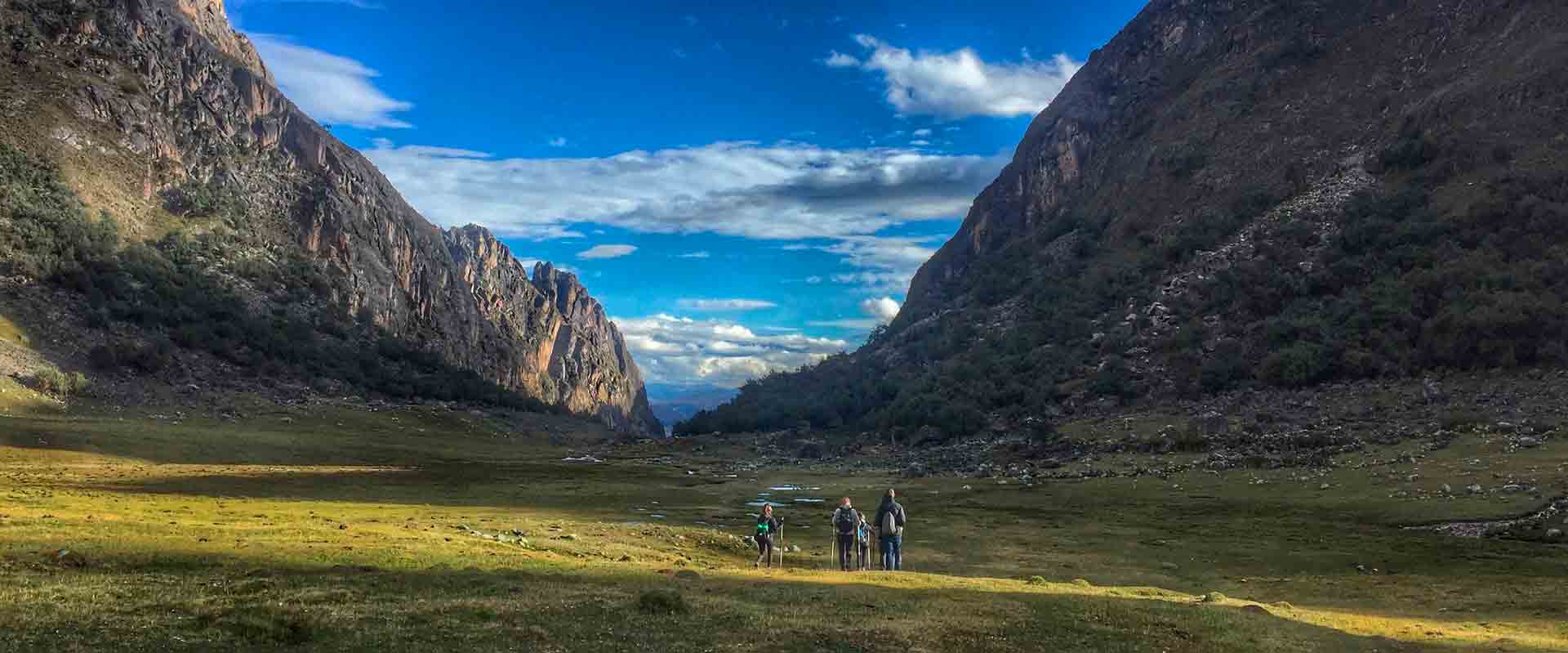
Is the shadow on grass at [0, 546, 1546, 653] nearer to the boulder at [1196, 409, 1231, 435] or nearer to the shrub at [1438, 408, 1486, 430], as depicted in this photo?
the shrub at [1438, 408, 1486, 430]

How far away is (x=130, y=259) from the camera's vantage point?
470ft

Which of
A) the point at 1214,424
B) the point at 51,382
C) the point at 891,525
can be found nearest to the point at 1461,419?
the point at 1214,424

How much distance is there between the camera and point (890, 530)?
35156 millimetres

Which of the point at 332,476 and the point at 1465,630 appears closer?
the point at 1465,630

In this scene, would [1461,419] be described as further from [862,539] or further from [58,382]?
[58,382]

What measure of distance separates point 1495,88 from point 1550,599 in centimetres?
12143

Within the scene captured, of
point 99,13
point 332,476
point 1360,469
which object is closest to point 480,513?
point 332,476

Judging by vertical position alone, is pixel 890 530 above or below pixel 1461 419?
below

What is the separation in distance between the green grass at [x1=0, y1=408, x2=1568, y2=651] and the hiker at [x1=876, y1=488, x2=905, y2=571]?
94.7 inches

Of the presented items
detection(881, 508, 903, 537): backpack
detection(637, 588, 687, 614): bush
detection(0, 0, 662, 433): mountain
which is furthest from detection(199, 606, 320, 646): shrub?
detection(0, 0, 662, 433): mountain

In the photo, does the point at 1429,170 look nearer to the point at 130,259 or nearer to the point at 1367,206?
the point at 1367,206

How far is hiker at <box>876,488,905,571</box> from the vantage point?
116 ft

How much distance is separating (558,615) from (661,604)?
2.68 meters

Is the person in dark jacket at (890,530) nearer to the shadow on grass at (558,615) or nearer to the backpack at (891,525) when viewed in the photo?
the backpack at (891,525)
